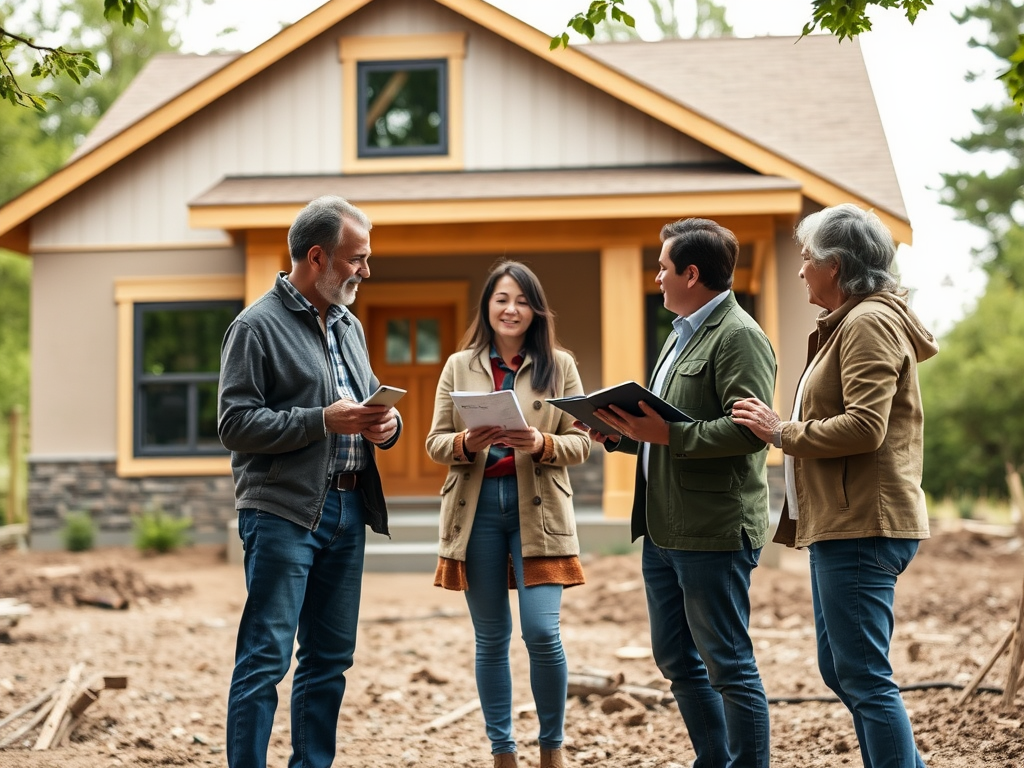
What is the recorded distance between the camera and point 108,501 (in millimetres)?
12117

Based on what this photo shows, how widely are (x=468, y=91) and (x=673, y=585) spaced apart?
9.13 m

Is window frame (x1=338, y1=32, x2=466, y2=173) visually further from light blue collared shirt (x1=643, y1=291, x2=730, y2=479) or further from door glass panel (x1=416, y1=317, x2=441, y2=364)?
light blue collared shirt (x1=643, y1=291, x2=730, y2=479)

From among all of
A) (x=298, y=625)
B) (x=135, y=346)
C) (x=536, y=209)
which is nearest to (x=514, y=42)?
(x=536, y=209)

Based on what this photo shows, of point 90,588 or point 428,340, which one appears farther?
point 428,340

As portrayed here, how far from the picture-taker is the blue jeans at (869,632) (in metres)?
3.20

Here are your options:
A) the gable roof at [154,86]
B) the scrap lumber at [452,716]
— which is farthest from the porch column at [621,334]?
Result: the gable roof at [154,86]

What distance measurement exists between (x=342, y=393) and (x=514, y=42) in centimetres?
854

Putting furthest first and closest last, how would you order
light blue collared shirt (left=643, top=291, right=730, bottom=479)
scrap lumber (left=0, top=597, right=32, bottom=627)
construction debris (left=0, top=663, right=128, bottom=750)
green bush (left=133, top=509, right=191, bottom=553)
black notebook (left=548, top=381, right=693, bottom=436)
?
green bush (left=133, top=509, right=191, bottom=553), scrap lumber (left=0, top=597, right=32, bottom=627), construction debris (left=0, top=663, right=128, bottom=750), light blue collared shirt (left=643, top=291, right=730, bottom=479), black notebook (left=548, top=381, right=693, bottom=436)

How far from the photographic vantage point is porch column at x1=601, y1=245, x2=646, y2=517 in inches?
419

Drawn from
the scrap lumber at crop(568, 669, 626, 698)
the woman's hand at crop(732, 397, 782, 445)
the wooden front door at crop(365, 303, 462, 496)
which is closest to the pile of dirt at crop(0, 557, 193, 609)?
the wooden front door at crop(365, 303, 462, 496)

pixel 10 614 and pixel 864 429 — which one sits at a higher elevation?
pixel 864 429

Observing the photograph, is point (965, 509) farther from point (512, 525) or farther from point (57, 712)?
point (57, 712)

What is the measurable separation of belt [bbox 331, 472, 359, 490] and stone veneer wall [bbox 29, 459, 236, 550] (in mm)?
8648

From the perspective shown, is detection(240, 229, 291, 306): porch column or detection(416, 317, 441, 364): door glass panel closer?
detection(240, 229, 291, 306): porch column
